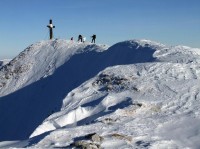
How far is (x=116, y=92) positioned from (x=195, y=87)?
13.7 feet

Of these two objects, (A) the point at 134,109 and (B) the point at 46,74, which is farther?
(B) the point at 46,74

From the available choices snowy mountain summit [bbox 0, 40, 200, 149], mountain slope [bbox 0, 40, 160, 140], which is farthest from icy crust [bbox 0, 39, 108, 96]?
snowy mountain summit [bbox 0, 40, 200, 149]

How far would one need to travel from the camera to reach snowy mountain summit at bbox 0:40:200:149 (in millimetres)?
13586

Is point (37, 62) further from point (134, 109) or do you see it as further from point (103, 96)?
point (134, 109)

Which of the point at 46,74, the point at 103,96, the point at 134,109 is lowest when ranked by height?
the point at 134,109

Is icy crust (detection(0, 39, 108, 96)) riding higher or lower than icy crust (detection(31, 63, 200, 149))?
higher

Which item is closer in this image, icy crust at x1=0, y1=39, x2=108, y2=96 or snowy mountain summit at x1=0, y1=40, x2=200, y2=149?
snowy mountain summit at x1=0, y1=40, x2=200, y2=149

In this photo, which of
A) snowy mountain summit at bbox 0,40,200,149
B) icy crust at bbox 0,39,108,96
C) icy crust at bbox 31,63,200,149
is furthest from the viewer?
icy crust at bbox 0,39,108,96

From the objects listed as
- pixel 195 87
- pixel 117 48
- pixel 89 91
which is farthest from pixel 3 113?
pixel 195 87

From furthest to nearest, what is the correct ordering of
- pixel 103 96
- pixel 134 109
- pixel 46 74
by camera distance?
pixel 46 74, pixel 103 96, pixel 134 109

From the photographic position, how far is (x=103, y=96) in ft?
65.2

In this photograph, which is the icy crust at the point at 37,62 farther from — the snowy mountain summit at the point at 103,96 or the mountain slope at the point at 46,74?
the snowy mountain summit at the point at 103,96

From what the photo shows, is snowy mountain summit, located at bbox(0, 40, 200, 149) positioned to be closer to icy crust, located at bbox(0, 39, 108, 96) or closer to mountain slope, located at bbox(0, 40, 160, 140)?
mountain slope, located at bbox(0, 40, 160, 140)

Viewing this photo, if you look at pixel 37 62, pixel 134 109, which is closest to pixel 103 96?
pixel 134 109
